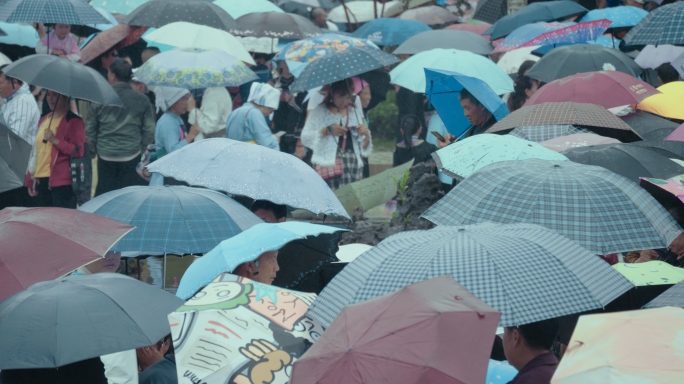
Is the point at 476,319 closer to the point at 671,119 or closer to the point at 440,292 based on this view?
the point at 440,292

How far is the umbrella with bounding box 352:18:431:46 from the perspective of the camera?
44.5ft

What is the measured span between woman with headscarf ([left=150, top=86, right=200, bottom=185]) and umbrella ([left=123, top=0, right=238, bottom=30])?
6.49 ft

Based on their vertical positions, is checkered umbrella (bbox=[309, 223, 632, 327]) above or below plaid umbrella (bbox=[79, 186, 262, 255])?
above

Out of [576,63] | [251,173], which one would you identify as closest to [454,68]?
[576,63]

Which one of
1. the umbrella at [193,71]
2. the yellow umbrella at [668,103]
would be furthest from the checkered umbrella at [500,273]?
the umbrella at [193,71]

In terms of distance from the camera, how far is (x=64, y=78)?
27.2 ft

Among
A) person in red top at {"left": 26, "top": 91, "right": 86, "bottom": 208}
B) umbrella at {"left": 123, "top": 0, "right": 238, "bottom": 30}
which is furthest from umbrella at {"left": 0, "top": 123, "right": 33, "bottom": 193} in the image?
umbrella at {"left": 123, "top": 0, "right": 238, "bottom": 30}

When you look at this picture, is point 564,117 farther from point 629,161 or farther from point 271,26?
point 271,26

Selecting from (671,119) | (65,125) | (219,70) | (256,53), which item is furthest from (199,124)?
(671,119)

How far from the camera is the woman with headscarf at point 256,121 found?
8531 mm

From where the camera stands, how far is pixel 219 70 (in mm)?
9211

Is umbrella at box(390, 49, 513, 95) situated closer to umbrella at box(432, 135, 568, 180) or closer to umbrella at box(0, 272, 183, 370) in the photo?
umbrella at box(432, 135, 568, 180)

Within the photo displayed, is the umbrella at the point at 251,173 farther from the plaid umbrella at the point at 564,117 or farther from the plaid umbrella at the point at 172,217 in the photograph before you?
the plaid umbrella at the point at 564,117

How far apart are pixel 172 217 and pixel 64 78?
131 inches
